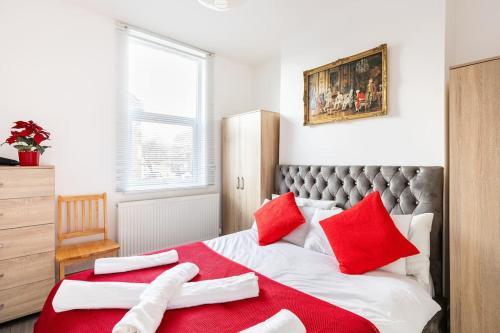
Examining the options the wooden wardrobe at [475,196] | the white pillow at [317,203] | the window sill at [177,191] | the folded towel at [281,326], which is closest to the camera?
the folded towel at [281,326]

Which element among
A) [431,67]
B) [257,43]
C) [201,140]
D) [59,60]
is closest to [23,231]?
[59,60]

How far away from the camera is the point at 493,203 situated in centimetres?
156

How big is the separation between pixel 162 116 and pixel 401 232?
2863 mm

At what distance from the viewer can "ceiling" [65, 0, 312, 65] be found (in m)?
2.55

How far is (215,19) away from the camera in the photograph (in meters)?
2.80

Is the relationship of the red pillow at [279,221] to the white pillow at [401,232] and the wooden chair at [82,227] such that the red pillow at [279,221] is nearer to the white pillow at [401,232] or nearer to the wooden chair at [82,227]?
the white pillow at [401,232]

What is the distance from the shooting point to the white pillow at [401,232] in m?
1.65

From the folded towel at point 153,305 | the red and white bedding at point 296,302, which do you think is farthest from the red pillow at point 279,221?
the folded towel at point 153,305

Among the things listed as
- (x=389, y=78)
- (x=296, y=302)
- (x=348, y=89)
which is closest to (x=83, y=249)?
(x=296, y=302)

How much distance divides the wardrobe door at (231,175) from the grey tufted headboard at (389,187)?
895 mm

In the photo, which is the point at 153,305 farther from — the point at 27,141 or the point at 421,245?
the point at 27,141

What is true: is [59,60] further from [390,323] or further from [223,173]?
[390,323]

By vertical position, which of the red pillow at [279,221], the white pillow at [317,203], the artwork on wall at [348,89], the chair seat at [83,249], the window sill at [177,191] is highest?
the artwork on wall at [348,89]

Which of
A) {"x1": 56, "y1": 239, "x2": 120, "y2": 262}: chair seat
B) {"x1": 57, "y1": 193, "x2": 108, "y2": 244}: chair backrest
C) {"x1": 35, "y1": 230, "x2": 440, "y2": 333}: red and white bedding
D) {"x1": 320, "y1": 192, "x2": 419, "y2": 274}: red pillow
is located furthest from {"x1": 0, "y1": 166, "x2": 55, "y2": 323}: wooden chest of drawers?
{"x1": 320, "y1": 192, "x2": 419, "y2": 274}: red pillow
